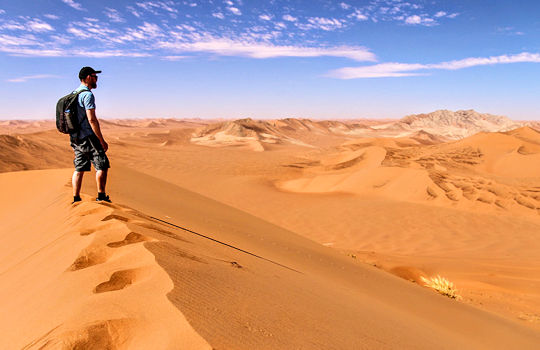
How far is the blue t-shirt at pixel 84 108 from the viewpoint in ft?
11.1

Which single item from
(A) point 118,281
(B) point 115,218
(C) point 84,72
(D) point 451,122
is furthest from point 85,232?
(D) point 451,122

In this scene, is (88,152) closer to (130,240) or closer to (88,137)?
(88,137)

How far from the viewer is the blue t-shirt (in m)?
3.37

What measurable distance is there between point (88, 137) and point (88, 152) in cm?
17

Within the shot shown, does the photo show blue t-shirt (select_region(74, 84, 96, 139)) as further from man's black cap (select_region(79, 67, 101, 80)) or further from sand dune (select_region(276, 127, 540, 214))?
sand dune (select_region(276, 127, 540, 214))

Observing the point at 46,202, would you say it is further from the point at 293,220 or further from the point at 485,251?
the point at 485,251

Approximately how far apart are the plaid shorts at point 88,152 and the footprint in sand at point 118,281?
2.15 meters

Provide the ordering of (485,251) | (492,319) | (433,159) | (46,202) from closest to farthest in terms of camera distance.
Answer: (492,319), (46,202), (485,251), (433,159)

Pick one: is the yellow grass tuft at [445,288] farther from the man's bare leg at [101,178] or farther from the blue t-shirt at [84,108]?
the blue t-shirt at [84,108]

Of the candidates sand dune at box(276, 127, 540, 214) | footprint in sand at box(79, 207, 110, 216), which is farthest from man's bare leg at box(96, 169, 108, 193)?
sand dune at box(276, 127, 540, 214)

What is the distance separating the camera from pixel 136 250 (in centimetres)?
202

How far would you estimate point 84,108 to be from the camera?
136 inches

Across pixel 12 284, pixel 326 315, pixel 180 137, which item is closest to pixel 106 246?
pixel 12 284

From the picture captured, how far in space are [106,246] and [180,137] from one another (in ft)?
145
